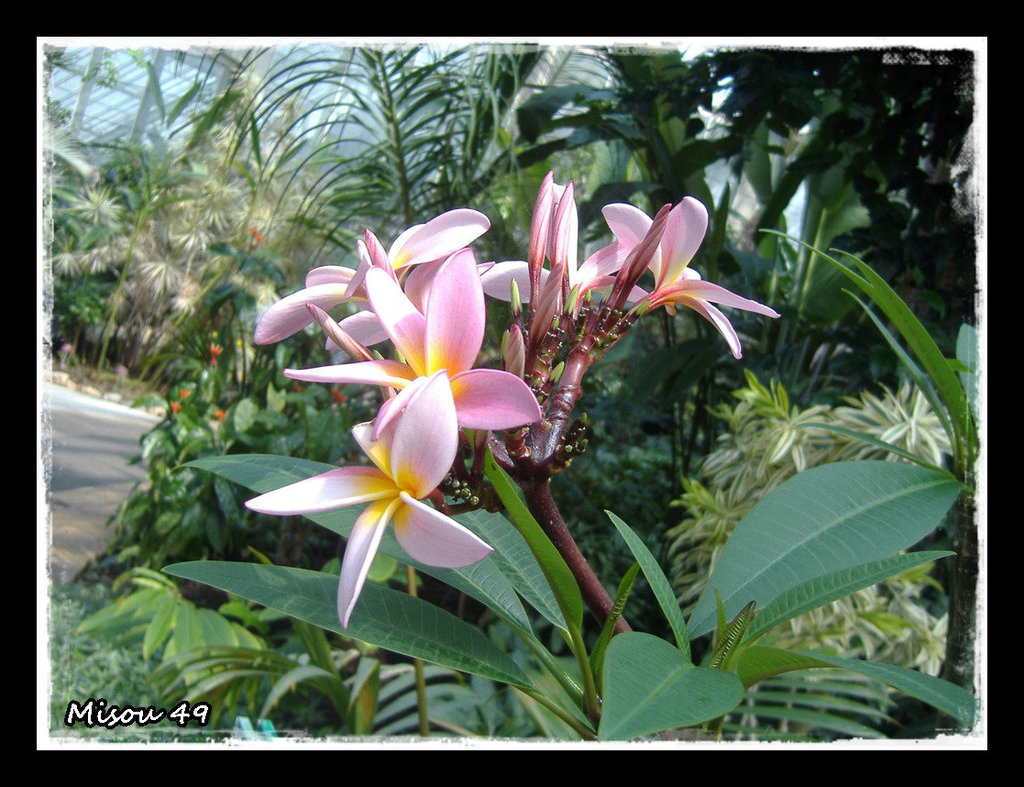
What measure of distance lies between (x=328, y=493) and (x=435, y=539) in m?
0.04

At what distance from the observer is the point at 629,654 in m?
0.20

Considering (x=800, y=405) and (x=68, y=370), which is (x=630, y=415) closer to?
(x=800, y=405)

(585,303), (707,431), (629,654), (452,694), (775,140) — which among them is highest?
(775,140)

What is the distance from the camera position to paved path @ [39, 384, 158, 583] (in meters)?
1.91

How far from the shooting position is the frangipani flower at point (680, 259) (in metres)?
0.27

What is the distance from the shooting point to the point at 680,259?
0.28 meters

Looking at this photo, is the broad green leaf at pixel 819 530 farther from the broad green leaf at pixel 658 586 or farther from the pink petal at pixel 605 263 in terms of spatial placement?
the pink petal at pixel 605 263

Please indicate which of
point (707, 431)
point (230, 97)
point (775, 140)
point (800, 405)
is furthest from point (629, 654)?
point (775, 140)

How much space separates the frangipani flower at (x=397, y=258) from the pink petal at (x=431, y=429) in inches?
3.4

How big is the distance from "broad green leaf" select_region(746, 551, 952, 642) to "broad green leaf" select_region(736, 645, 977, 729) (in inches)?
0.5

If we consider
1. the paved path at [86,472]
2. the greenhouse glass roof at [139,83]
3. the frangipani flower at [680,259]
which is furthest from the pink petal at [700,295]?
the paved path at [86,472]

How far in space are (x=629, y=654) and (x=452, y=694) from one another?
1.10m

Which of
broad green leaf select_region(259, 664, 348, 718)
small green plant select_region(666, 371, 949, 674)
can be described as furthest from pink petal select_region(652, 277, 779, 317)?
broad green leaf select_region(259, 664, 348, 718)

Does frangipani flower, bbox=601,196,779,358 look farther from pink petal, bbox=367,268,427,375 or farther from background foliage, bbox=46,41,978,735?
background foliage, bbox=46,41,978,735
